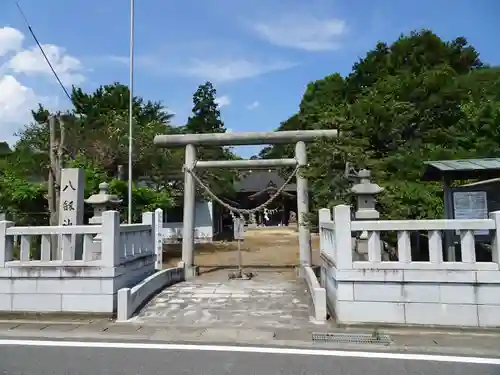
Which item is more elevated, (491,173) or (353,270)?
(491,173)

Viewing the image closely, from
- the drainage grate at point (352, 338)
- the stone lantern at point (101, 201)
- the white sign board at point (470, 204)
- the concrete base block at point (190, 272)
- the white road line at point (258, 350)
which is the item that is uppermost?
the stone lantern at point (101, 201)

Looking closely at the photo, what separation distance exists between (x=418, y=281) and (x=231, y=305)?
398 centimetres

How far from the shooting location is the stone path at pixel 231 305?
777 centimetres

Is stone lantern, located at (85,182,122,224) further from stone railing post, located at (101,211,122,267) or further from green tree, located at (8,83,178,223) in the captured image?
green tree, located at (8,83,178,223)

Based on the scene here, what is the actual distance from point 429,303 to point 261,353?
2.99 meters

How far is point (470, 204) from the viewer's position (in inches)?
346

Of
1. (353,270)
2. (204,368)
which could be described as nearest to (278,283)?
(353,270)

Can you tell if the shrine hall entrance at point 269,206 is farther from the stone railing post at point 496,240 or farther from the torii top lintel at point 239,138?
the stone railing post at point 496,240

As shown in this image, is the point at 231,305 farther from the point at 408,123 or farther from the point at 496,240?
the point at 408,123

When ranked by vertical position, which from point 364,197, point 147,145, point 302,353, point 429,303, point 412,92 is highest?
point 412,92

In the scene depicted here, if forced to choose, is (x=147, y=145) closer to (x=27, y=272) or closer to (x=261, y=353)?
(x=27, y=272)

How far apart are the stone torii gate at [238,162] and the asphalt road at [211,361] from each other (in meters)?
7.52

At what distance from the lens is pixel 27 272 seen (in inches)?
320

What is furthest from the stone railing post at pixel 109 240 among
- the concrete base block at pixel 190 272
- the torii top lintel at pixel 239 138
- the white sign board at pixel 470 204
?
the white sign board at pixel 470 204
